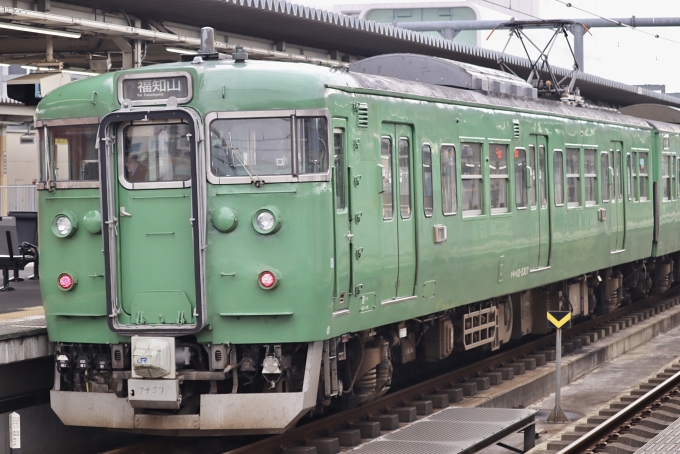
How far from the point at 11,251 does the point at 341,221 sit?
5.39m

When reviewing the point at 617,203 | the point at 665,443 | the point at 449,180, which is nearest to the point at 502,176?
the point at 449,180

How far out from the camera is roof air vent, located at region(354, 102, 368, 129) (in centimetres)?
957

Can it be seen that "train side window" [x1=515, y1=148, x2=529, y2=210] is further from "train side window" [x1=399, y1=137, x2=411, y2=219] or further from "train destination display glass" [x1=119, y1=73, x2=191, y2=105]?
"train destination display glass" [x1=119, y1=73, x2=191, y2=105]

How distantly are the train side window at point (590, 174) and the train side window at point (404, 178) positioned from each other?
19.1 feet

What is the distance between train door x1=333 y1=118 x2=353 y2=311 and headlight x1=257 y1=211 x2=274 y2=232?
0.54 meters

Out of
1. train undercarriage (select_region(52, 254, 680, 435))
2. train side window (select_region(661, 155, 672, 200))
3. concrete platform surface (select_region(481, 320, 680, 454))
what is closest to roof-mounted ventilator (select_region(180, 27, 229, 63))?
train undercarriage (select_region(52, 254, 680, 435))

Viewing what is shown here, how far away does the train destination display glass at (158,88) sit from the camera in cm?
903

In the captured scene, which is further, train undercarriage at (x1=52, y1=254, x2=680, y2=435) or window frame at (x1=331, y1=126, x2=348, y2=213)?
window frame at (x1=331, y1=126, x2=348, y2=213)

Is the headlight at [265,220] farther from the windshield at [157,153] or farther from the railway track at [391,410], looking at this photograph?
the railway track at [391,410]

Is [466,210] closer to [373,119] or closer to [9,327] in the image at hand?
[373,119]

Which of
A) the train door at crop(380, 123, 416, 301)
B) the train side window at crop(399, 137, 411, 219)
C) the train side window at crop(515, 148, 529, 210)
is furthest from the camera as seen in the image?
the train side window at crop(515, 148, 529, 210)

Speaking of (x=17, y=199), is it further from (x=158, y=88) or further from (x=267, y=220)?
(x=267, y=220)

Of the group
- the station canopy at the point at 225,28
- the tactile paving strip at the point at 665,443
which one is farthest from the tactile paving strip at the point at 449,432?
the station canopy at the point at 225,28

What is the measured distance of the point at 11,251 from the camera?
516 inches
